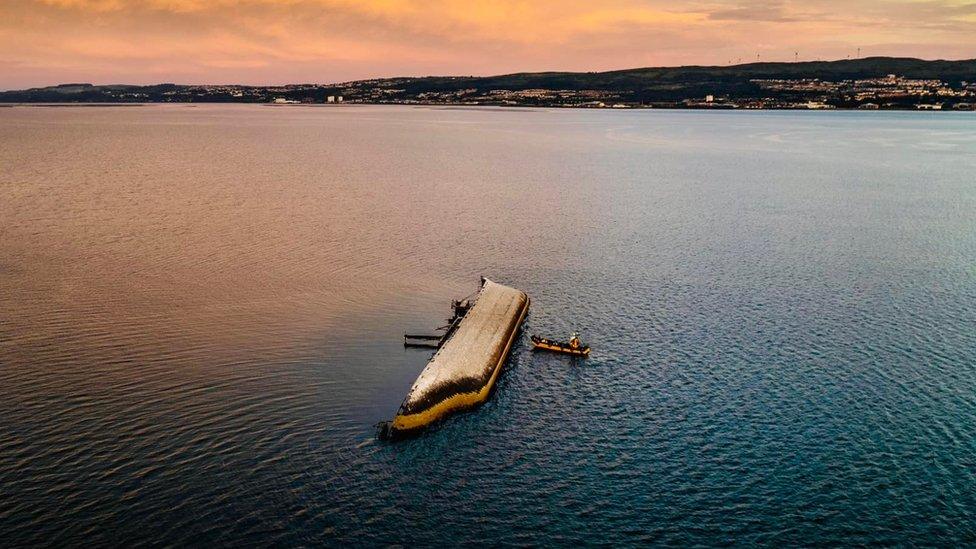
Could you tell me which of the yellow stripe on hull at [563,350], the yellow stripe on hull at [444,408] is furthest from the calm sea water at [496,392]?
the yellow stripe on hull at [444,408]

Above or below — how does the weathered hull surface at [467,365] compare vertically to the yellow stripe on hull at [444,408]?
above

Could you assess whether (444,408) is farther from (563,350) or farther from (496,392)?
(563,350)

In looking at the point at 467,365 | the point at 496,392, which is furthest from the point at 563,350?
the point at 467,365

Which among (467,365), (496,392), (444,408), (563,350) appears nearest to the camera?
(444,408)

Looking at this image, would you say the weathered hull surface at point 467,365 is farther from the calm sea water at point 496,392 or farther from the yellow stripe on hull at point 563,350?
the yellow stripe on hull at point 563,350

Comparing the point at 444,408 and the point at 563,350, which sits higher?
the point at 563,350

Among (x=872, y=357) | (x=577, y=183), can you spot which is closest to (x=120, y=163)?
(x=577, y=183)
